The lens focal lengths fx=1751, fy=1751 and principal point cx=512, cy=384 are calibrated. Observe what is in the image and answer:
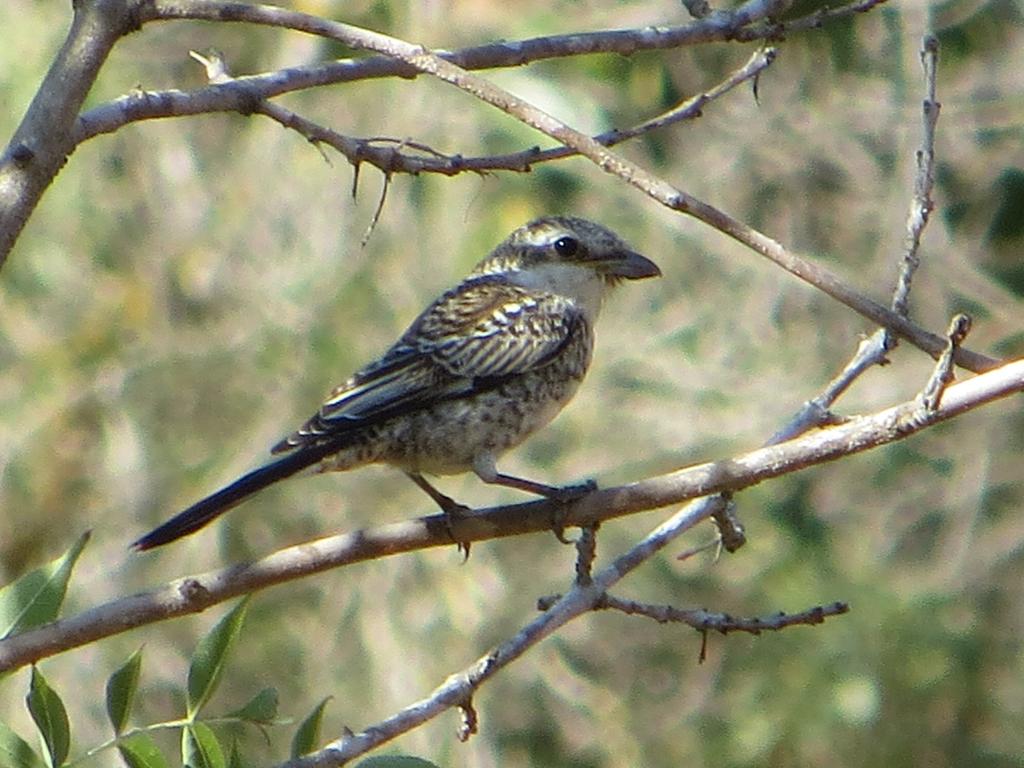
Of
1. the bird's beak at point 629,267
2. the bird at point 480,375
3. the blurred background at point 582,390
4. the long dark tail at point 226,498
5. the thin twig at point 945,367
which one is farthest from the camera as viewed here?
the blurred background at point 582,390

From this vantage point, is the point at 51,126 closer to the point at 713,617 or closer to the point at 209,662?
the point at 209,662

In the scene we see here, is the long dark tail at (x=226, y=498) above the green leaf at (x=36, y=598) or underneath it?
above

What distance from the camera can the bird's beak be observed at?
16.9ft

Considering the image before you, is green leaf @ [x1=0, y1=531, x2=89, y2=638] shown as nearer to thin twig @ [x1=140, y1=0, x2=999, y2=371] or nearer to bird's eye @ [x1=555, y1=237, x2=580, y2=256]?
thin twig @ [x1=140, y1=0, x2=999, y2=371]

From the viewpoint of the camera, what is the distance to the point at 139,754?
8.63ft

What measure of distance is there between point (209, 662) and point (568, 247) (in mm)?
2751

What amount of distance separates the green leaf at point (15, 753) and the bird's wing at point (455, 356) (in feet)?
5.62

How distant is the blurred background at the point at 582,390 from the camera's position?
762 cm

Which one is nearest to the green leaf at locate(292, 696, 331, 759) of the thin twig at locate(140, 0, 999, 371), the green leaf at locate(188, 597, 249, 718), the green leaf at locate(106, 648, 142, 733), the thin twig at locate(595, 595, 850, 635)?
the green leaf at locate(188, 597, 249, 718)

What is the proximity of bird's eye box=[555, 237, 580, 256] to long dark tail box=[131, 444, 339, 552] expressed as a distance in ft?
4.29

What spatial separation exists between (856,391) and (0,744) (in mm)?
6260

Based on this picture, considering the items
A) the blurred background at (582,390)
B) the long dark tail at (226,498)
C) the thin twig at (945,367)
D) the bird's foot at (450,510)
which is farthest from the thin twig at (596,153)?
the blurred background at (582,390)

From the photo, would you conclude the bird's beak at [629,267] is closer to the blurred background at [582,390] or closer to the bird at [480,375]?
the bird at [480,375]

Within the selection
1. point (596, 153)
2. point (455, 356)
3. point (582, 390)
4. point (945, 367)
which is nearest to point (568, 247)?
point (455, 356)
